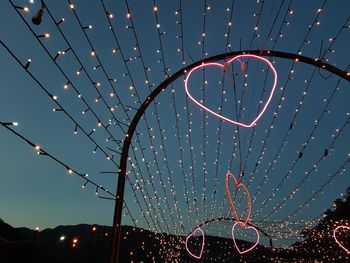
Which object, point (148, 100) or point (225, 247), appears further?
point (225, 247)

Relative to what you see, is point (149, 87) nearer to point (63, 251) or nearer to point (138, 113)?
point (138, 113)

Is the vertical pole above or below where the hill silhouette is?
below

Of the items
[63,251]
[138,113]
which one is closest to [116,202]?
[138,113]

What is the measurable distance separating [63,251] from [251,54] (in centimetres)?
7006

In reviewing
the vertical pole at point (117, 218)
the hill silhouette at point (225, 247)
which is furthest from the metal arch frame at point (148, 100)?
the hill silhouette at point (225, 247)

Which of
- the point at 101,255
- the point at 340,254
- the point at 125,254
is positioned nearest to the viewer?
the point at 340,254

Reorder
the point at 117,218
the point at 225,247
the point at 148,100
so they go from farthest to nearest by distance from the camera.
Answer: the point at 225,247, the point at 148,100, the point at 117,218

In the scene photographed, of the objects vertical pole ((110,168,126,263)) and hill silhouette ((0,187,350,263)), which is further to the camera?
hill silhouette ((0,187,350,263))

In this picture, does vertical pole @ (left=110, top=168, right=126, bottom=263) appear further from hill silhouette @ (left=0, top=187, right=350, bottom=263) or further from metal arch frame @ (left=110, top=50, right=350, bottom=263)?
hill silhouette @ (left=0, top=187, right=350, bottom=263)

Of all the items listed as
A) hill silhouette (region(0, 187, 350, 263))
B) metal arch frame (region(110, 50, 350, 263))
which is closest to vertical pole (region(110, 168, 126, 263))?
metal arch frame (region(110, 50, 350, 263))

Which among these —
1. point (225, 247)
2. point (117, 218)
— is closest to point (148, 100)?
point (117, 218)

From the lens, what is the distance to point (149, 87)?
242 inches

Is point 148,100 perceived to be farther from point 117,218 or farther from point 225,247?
point 225,247

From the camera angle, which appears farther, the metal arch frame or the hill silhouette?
the hill silhouette
